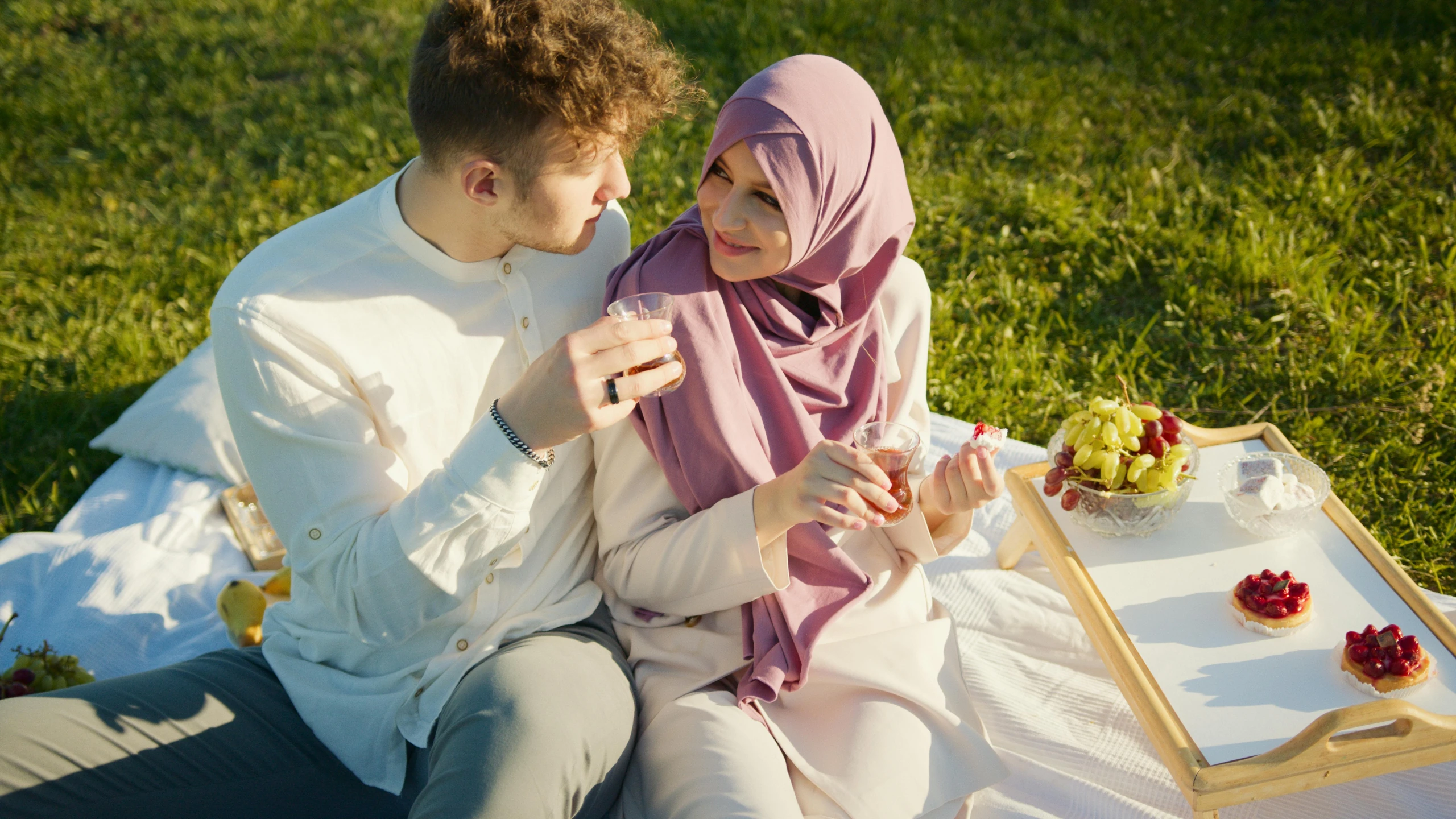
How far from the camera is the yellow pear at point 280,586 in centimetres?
357

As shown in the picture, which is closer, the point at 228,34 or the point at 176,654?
the point at 176,654

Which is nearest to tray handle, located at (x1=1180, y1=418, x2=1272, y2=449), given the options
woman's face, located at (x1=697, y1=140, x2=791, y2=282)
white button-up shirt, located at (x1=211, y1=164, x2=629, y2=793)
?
woman's face, located at (x1=697, y1=140, x2=791, y2=282)

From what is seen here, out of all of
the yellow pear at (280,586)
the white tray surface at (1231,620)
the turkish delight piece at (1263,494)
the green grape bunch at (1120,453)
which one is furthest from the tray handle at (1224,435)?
the yellow pear at (280,586)

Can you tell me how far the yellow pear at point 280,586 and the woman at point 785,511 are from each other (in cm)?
132

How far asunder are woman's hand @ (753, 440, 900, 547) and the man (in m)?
0.42

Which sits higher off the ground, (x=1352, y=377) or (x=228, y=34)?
(x=228, y=34)

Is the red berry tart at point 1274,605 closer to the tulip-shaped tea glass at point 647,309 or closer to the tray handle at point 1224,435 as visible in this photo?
the tray handle at point 1224,435

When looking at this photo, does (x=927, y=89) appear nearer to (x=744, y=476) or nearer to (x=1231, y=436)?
(x=1231, y=436)

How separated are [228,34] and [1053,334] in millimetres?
6203

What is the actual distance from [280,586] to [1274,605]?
3.07m

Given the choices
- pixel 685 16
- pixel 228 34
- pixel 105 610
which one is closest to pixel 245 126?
pixel 228 34

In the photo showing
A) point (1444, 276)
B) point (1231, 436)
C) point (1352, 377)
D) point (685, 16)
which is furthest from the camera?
point (685, 16)

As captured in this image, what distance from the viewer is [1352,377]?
4.51m

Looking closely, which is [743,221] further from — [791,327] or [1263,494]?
[1263,494]
